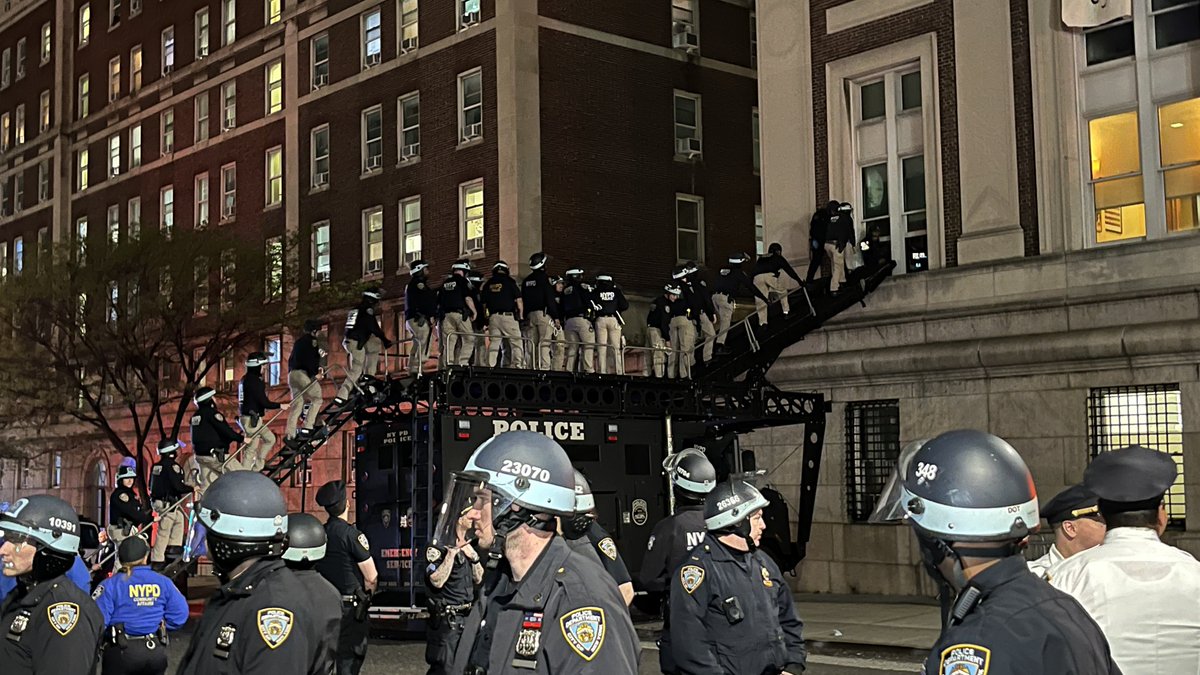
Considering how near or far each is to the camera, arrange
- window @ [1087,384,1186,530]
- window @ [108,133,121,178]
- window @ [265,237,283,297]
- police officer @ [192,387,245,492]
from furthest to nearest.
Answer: window @ [108,133,121,178]
window @ [265,237,283,297]
police officer @ [192,387,245,492]
window @ [1087,384,1186,530]

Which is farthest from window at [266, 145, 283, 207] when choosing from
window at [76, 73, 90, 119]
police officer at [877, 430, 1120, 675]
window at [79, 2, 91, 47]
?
police officer at [877, 430, 1120, 675]

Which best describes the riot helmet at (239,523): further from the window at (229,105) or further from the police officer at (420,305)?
the window at (229,105)

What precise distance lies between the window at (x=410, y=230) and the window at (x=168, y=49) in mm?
16338

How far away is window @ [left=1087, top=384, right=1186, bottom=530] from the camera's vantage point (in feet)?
72.5

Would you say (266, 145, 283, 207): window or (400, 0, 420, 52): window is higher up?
(400, 0, 420, 52): window

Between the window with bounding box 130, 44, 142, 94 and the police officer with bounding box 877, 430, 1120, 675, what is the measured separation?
5373 cm

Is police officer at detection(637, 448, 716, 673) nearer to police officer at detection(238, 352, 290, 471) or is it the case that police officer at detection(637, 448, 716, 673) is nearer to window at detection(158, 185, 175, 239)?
police officer at detection(238, 352, 290, 471)

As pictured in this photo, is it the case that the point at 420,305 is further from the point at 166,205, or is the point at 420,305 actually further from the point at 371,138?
the point at 166,205

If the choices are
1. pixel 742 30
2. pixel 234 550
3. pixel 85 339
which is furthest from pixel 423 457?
pixel 742 30

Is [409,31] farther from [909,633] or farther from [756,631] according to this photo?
[756,631]

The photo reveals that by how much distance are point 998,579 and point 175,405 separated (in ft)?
153

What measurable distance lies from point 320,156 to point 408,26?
18.3 ft

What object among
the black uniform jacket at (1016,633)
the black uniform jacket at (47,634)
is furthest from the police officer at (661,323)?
the black uniform jacket at (1016,633)

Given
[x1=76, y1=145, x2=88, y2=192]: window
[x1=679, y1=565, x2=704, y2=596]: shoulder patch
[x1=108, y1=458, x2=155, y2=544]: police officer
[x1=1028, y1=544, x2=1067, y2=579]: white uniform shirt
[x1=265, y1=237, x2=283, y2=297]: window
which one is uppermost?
[x1=76, y1=145, x2=88, y2=192]: window
